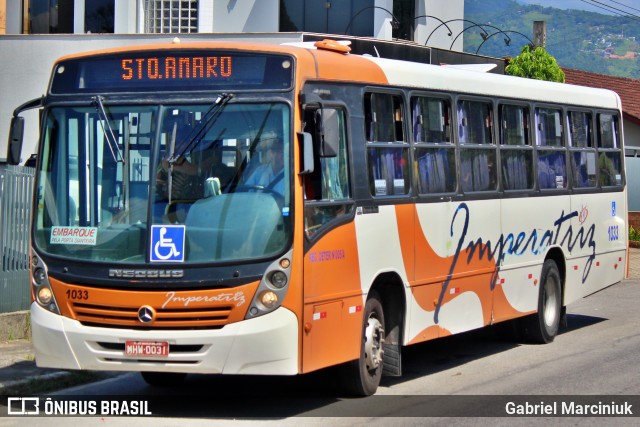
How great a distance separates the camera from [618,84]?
4641 cm

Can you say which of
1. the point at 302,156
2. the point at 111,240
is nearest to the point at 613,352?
the point at 302,156

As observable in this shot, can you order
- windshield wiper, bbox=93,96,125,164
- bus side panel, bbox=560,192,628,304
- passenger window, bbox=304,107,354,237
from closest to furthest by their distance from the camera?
passenger window, bbox=304,107,354,237, windshield wiper, bbox=93,96,125,164, bus side panel, bbox=560,192,628,304

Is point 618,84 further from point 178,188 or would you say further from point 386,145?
point 178,188

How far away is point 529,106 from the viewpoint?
14414 millimetres

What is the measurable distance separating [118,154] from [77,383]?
3055 millimetres

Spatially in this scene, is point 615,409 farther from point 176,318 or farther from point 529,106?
point 529,106

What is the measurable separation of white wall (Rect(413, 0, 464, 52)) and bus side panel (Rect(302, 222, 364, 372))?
17466 mm

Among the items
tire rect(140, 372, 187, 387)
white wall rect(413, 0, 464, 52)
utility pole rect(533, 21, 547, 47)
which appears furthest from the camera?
utility pole rect(533, 21, 547, 47)

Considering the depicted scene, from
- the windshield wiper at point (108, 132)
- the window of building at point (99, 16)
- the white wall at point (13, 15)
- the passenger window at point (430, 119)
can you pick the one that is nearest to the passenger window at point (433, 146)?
the passenger window at point (430, 119)

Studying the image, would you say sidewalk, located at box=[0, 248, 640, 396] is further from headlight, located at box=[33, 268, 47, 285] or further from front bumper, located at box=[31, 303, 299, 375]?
front bumper, located at box=[31, 303, 299, 375]

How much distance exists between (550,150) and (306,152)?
21.1ft

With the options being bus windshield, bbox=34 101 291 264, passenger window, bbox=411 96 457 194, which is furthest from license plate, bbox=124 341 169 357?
passenger window, bbox=411 96 457 194

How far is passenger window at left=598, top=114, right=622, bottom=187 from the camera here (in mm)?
16531

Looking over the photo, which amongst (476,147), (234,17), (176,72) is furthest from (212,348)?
(234,17)
